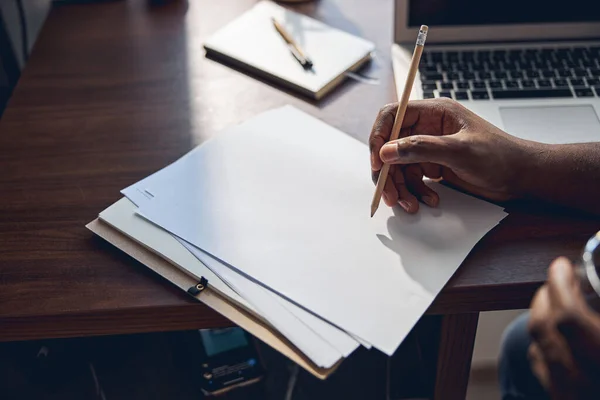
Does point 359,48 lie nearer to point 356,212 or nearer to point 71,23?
point 356,212

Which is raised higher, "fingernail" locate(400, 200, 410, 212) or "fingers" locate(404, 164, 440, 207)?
"fingers" locate(404, 164, 440, 207)

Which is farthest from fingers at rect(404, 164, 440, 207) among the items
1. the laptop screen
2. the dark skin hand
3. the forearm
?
the laptop screen

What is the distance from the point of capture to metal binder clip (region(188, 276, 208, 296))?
742 millimetres

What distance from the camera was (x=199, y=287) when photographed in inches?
29.5

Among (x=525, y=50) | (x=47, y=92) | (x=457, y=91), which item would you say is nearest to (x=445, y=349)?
(x=457, y=91)

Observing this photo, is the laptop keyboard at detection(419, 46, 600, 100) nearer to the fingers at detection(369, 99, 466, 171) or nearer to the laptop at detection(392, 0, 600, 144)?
the laptop at detection(392, 0, 600, 144)

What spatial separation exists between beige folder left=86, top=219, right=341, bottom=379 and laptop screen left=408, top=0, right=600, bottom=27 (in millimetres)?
562

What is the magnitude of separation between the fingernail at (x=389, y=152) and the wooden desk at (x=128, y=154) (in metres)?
0.14

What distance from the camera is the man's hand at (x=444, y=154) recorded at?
775mm

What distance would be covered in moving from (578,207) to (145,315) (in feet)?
1.69

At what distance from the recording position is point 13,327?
75cm

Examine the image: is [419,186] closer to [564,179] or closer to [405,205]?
[405,205]

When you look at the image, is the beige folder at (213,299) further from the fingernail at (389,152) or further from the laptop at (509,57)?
the laptop at (509,57)

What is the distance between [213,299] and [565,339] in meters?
0.36
